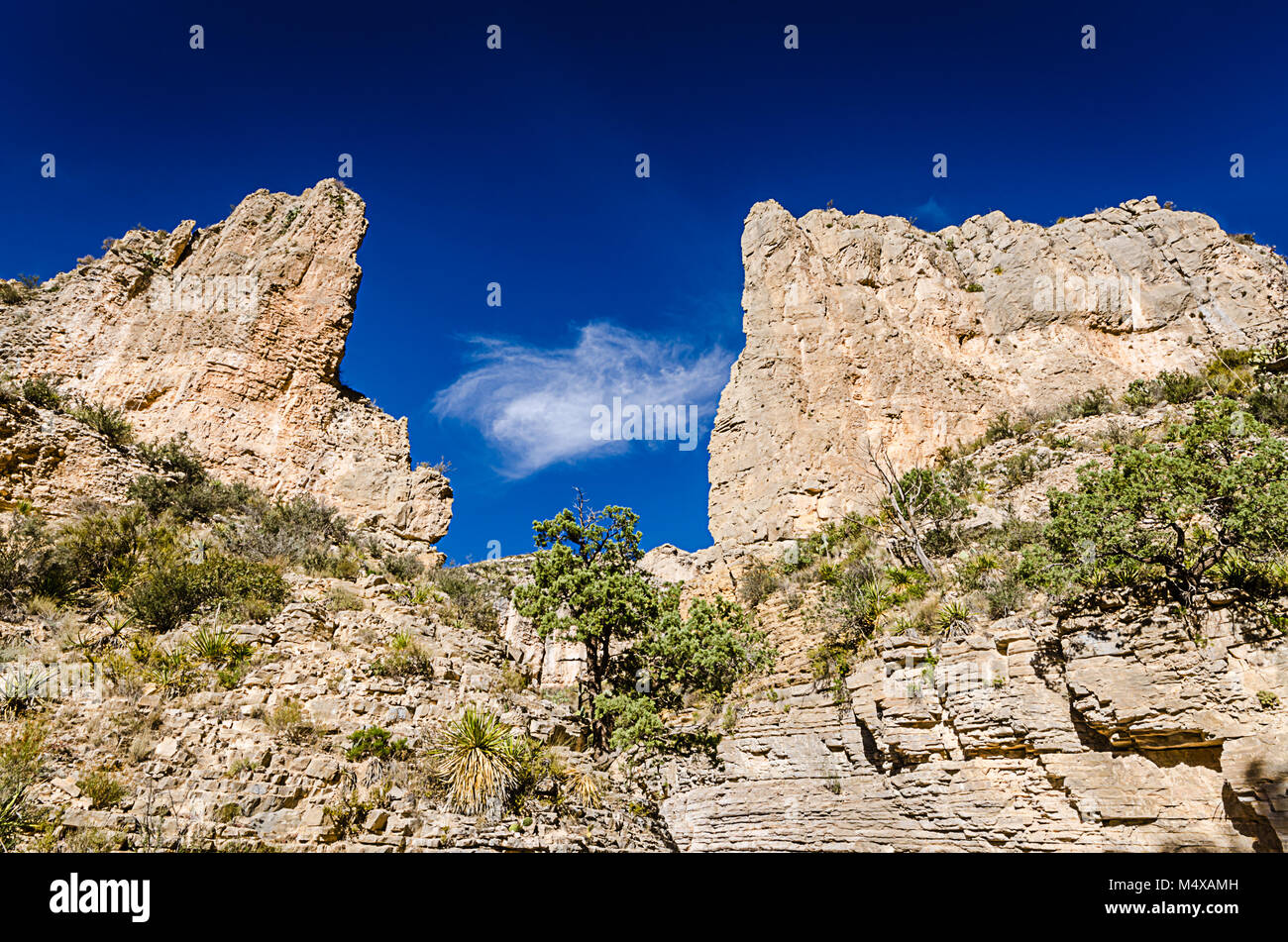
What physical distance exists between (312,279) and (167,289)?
195 inches

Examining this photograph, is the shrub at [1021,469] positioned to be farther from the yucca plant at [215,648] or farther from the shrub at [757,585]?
the yucca plant at [215,648]

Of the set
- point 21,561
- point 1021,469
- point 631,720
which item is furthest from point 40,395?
point 1021,469

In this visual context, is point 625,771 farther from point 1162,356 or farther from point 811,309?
point 1162,356

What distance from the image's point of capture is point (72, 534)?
14.8 metres

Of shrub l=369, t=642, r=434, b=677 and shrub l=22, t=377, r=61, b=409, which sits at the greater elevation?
shrub l=22, t=377, r=61, b=409

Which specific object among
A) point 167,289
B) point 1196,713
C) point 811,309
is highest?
point 167,289

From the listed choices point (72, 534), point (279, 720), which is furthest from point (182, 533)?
point (279, 720)

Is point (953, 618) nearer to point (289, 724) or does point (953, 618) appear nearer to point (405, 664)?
point (405, 664)

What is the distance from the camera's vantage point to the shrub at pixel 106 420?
19031 millimetres

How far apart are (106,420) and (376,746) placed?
1603 cm

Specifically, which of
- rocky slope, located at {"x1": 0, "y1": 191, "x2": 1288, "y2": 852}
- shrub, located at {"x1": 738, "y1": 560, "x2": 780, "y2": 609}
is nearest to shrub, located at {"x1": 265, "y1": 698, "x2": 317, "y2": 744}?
rocky slope, located at {"x1": 0, "y1": 191, "x2": 1288, "y2": 852}

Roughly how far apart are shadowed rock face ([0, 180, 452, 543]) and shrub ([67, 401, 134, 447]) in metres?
0.51

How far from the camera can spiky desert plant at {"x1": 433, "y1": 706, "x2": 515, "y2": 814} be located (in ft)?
33.3

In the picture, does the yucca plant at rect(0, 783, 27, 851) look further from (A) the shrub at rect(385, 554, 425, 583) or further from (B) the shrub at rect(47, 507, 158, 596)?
(A) the shrub at rect(385, 554, 425, 583)
